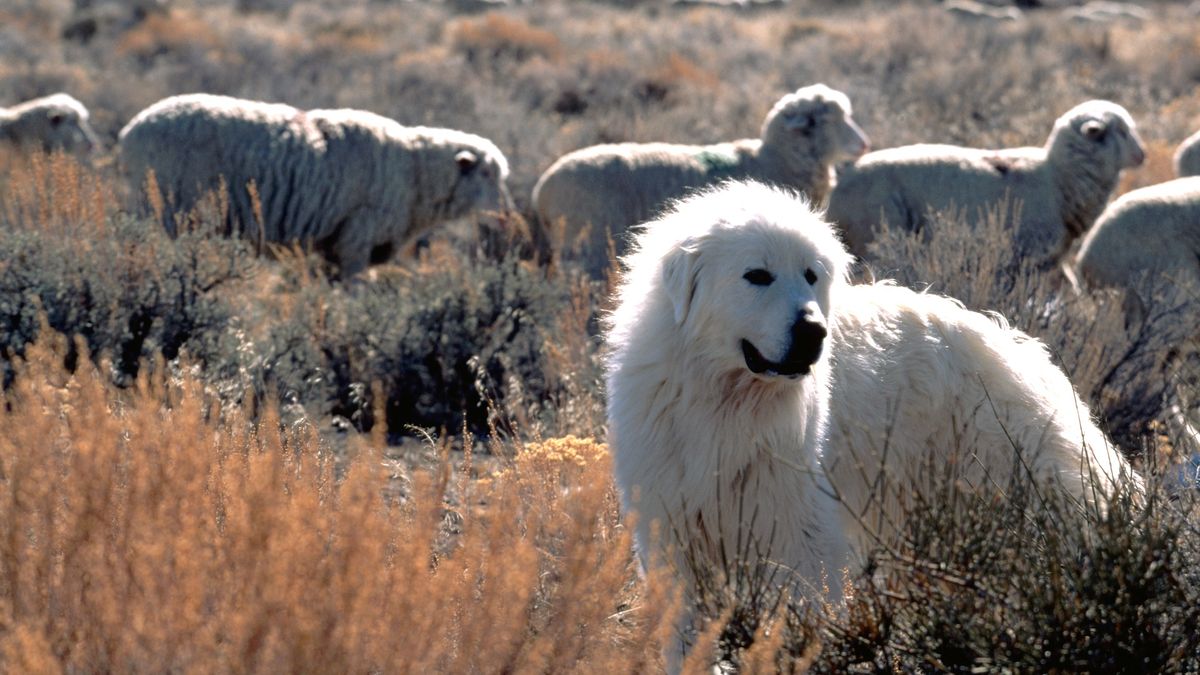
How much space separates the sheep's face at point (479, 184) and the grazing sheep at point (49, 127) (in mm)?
5647

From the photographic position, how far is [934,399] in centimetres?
518

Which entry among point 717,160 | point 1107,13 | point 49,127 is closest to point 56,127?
point 49,127

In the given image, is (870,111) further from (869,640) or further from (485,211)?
(869,640)

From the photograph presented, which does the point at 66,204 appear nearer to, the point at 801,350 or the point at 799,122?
the point at 801,350

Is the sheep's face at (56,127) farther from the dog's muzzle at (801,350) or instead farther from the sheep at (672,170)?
the dog's muzzle at (801,350)

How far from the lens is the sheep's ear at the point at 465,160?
12.5 m

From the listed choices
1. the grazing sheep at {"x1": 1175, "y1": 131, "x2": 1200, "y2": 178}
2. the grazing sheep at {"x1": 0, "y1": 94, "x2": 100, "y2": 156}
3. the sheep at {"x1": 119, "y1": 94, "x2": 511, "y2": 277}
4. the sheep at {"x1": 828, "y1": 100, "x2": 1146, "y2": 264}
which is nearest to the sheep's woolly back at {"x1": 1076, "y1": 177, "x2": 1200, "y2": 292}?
the sheep at {"x1": 828, "y1": 100, "x2": 1146, "y2": 264}

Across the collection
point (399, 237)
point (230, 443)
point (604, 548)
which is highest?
point (230, 443)

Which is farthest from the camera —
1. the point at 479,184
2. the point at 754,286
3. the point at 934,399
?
the point at 479,184

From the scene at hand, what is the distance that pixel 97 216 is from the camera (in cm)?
827

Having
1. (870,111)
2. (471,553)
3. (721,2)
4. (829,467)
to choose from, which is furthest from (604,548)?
(721,2)

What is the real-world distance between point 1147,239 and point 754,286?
5978 millimetres

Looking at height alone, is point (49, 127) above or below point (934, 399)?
below

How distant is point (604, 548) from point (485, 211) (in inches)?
325
